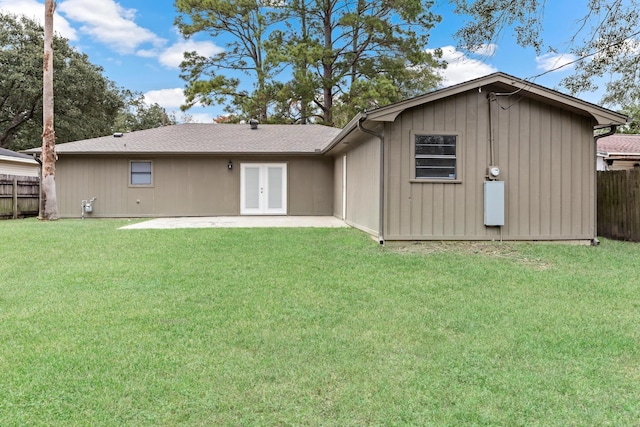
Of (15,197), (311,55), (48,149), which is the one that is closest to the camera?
(48,149)

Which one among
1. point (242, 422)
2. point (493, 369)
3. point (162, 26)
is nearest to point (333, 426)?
point (242, 422)

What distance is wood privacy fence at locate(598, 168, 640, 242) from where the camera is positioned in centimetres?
772

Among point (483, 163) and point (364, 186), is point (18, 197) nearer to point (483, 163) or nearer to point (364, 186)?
point (364, 186)

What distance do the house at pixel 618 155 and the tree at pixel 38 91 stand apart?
25.3 metres

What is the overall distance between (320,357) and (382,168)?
4.72m

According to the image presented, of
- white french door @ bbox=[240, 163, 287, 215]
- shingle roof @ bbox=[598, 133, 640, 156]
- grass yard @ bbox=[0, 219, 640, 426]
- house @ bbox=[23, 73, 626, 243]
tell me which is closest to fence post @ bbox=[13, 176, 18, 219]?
white french door @ bbox=[240, 163, 287, 215]

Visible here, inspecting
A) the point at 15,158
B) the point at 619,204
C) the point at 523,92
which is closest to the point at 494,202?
the point at 523,92

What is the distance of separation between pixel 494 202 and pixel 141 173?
1050cm

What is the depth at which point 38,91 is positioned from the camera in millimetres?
21516

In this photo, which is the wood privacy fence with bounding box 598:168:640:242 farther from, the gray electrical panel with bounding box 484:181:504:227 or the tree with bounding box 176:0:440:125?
the tree with bounding box 176:0:440:125

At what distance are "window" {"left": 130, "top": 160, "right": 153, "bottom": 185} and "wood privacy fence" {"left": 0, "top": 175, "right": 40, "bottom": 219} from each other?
3703 mm

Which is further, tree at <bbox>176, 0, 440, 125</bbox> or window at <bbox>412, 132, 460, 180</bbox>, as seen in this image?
tree at <bbox>176, 0, 440, 125</bbox>

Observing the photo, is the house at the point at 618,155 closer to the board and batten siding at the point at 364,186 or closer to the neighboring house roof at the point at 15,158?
the board and batten siding at the point at 364,186

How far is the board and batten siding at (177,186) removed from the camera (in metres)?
12.5
